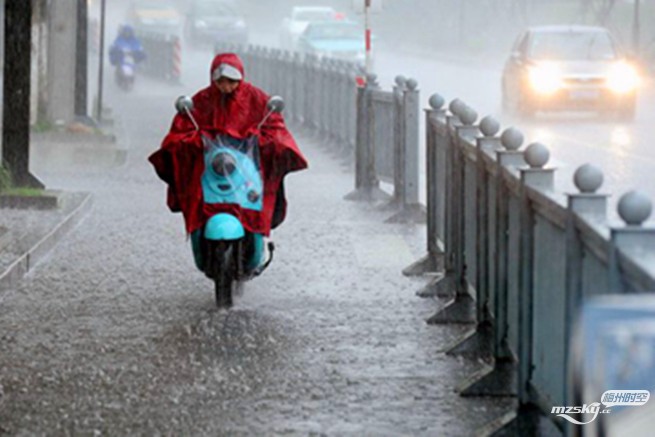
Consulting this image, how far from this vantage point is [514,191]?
28.3 feet

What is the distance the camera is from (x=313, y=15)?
64.9m

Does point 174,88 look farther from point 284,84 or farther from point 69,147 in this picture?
point 69,147

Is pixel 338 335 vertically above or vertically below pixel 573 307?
below

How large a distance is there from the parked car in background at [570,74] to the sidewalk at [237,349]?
1738 cm

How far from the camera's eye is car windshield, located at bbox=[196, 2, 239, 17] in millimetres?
72500

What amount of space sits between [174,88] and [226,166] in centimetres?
3577

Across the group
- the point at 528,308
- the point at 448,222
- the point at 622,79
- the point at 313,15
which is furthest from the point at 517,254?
the point at 313,15

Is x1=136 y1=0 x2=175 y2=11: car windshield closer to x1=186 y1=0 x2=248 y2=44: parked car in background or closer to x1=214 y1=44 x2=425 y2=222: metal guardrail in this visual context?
x1=186 y1=0 x2=248 y2=44: parked car in background

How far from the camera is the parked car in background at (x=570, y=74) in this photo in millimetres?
33000

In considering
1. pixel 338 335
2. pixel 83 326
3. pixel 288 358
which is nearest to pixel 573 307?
pixel 288 358

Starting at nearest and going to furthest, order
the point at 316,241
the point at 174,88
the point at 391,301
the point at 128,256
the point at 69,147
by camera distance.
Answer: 1. the point at 391,301
2. the point at 128,256
3. the point at 316,241
4. the point at 69,147
5. the point at 174,88

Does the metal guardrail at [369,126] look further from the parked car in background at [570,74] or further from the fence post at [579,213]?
the fence post at [579,213]

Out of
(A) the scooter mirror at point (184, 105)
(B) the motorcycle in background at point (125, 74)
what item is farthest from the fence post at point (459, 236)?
(B) the motorcycle in background at point (125, 74)

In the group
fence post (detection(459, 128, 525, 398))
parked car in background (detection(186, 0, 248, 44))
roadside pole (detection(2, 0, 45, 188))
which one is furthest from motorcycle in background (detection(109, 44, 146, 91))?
fence post (detection(459, 128, 525, 398))
